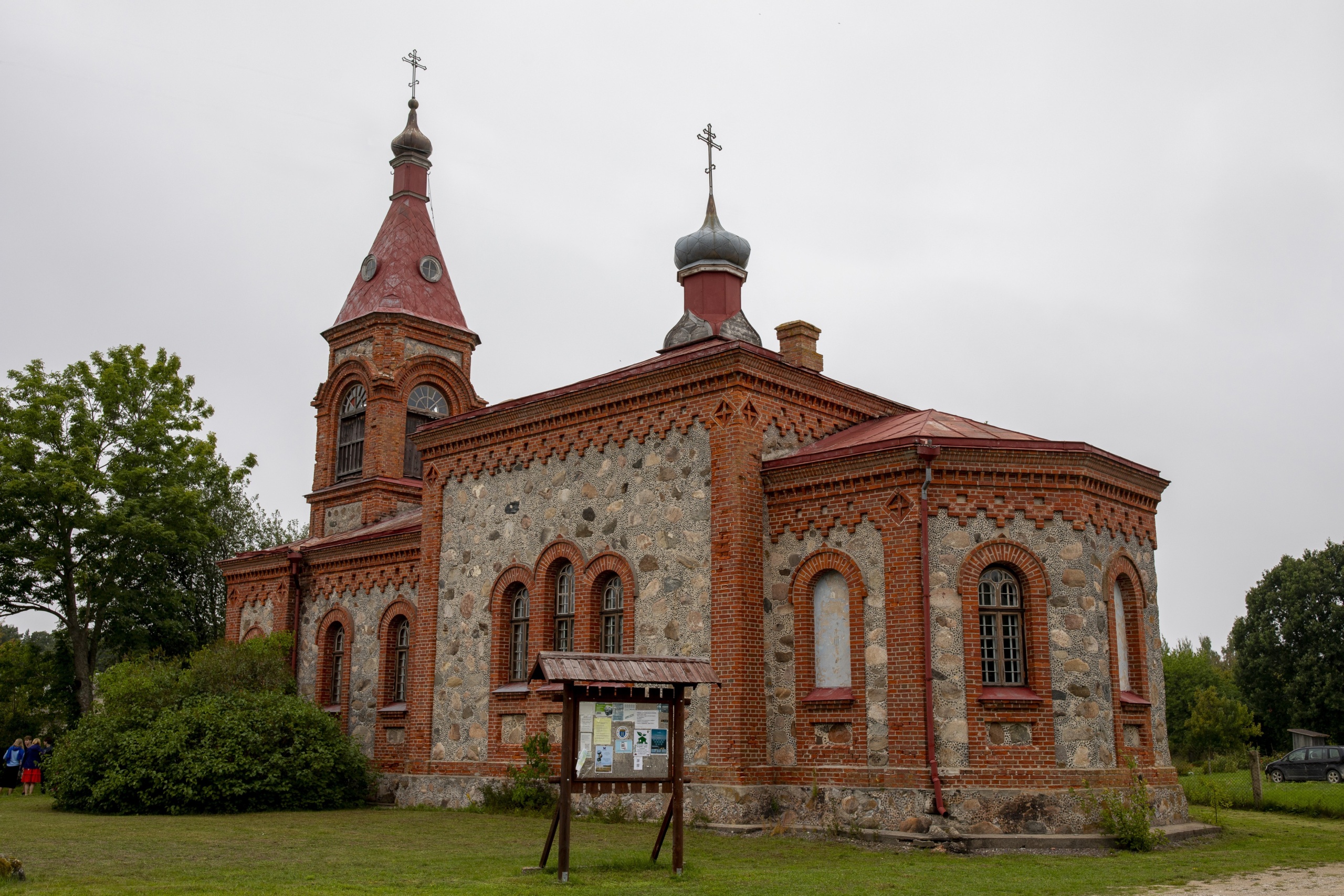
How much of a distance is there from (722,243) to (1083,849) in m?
12.8

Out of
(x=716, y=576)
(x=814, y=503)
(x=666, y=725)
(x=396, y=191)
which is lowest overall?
(x=666, y=725)

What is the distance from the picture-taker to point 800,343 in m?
19.9

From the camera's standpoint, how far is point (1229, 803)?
70.3 feet

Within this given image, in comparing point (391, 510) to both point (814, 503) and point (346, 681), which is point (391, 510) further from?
point (814, 503)

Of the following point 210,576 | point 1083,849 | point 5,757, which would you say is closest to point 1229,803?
point 1083,849

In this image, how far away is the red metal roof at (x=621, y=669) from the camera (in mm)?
11109

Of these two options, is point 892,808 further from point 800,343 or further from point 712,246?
point 712,246

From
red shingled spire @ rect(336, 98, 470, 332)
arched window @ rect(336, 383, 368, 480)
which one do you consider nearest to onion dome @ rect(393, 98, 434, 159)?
red shingled spire @ rect(336, 98, 470, 332)

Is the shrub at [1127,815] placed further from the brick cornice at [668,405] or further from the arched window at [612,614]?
the arched window at [612,614]

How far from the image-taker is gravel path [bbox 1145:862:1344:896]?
10.4m

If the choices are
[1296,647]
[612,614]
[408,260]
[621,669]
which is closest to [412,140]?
[408,260]

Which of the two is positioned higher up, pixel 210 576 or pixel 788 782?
pixel 210 576

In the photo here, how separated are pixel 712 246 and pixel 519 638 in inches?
326

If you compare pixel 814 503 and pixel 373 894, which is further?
pixel 814 503
